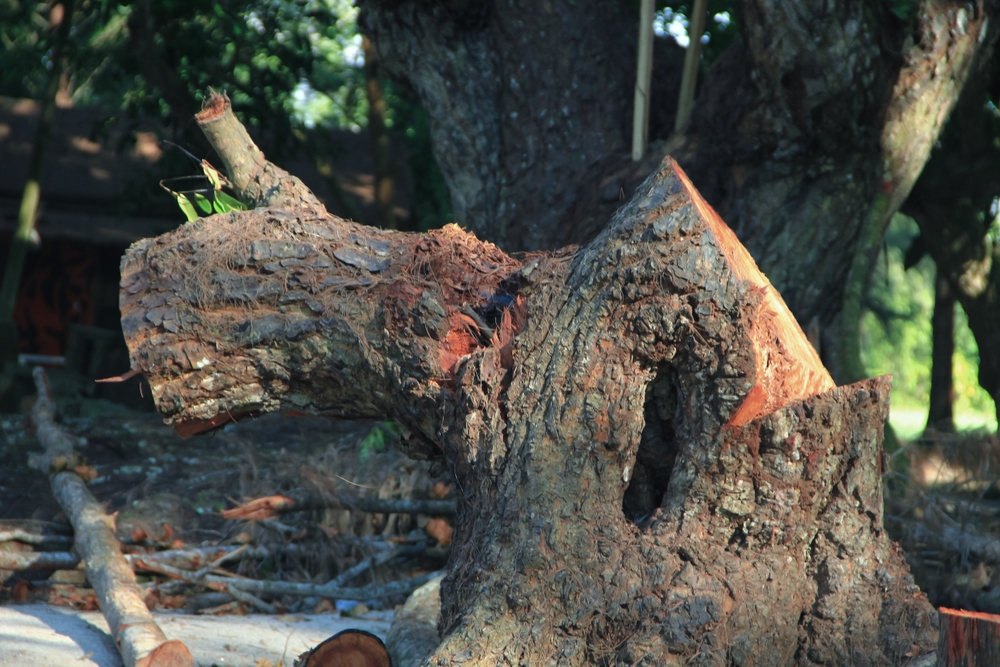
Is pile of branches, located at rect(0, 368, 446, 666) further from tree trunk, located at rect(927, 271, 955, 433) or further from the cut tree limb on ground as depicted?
tree trunk, located at rect(927, 271, 955, 433)

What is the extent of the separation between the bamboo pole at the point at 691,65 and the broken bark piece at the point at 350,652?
3.32 m

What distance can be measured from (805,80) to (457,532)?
8.94 feet

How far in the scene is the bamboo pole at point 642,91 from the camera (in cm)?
471

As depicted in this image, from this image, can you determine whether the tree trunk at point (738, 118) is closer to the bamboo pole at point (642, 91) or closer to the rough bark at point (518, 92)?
the rough bark at point (518, 92)

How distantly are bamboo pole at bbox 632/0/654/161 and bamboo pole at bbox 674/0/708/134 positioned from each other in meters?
0.21

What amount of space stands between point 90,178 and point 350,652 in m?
11.1

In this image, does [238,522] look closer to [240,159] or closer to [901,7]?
[240,159]

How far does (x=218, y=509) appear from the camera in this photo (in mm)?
5258

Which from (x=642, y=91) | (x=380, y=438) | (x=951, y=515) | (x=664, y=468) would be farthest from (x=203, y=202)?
(x=951, y=515)

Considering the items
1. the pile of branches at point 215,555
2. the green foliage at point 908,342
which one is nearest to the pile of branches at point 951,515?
the pile of branches at point 215,555

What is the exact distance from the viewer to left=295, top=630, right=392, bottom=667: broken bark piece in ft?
9.45

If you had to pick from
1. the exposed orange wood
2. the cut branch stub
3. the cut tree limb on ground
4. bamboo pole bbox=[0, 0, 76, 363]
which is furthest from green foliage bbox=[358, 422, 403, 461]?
bamboo pole bbox=[0, 0, 76, 363]

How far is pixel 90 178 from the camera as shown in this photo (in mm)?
12070

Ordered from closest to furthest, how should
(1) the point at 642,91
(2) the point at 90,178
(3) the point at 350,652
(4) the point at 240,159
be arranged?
(3) the point at 350,652
(4) the point at 240,159
(1) the point at 642,91
(2) the point at 90,178
